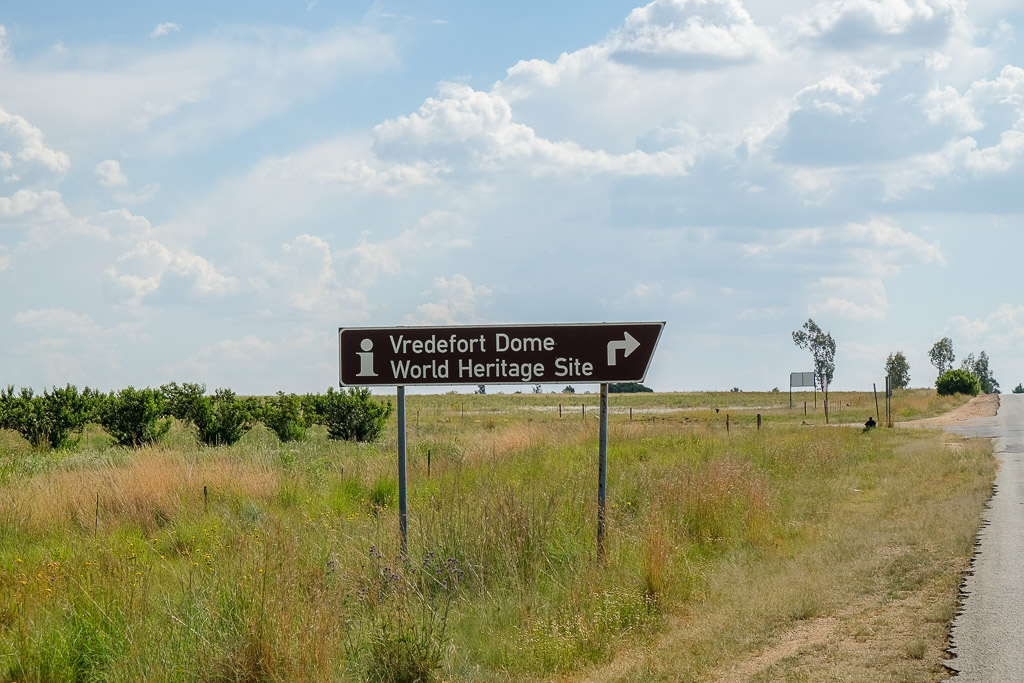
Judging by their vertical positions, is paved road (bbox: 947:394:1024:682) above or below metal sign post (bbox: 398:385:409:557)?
below

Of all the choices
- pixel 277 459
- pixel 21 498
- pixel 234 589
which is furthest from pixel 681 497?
pixel 277 459

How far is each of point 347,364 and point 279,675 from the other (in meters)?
3.84

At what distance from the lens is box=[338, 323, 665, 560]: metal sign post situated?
29.4 feet

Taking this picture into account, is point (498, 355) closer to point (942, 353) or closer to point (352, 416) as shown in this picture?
point (352, 416)

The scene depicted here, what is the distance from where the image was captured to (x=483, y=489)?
970cm

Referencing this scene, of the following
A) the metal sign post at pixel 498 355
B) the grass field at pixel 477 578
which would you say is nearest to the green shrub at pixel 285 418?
the grass field at pixel 477 578

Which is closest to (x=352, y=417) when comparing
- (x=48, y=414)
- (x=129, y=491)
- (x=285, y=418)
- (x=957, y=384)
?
(x=285, y=418)

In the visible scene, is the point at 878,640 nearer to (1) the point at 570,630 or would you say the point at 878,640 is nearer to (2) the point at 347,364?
(1) the point at 570,630

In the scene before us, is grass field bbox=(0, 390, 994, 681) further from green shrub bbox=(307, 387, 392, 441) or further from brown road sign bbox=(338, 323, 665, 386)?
green shrub bbox=(307, 387, 392, 441)

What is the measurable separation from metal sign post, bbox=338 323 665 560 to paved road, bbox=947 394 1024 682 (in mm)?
3341

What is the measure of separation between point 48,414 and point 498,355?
81.5 ft

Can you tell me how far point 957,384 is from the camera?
76.8 m

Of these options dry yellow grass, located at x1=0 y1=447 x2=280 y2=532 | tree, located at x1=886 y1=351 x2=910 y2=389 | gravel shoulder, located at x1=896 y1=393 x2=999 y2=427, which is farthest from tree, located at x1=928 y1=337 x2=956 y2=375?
dry yellow grass, located at x1=0 y1=447 x2=280 y2=532

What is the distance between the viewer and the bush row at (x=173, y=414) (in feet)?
94.8
